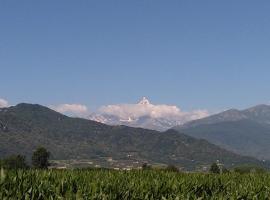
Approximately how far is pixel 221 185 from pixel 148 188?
4.85 m

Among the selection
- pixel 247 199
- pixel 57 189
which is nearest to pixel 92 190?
pixel 57 189

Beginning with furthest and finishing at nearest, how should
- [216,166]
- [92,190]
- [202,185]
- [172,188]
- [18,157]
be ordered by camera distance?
[216,166]
[18,157]
[202,185]
[172,188]
[92,190]

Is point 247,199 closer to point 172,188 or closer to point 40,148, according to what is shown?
point 172,188

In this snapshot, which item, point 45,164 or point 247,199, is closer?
point 247,199

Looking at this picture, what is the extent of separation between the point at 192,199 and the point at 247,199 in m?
3.13

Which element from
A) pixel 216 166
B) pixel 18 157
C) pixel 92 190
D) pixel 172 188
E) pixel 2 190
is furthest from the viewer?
pixel 216 166

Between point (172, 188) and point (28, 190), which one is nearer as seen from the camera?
point (28, 190)

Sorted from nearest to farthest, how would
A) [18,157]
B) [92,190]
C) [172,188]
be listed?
1. [92,190]
2. [172,188]
3. [18,157]

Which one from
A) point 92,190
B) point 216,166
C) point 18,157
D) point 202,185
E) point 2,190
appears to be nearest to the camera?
point 2,190

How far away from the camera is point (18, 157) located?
166m

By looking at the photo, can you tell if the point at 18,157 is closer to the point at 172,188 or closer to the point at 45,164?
the point at 45,164

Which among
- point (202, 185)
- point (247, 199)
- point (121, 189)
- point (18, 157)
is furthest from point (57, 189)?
point (18, 157)

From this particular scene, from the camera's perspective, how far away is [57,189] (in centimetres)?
1295

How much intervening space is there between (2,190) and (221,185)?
9.86m
